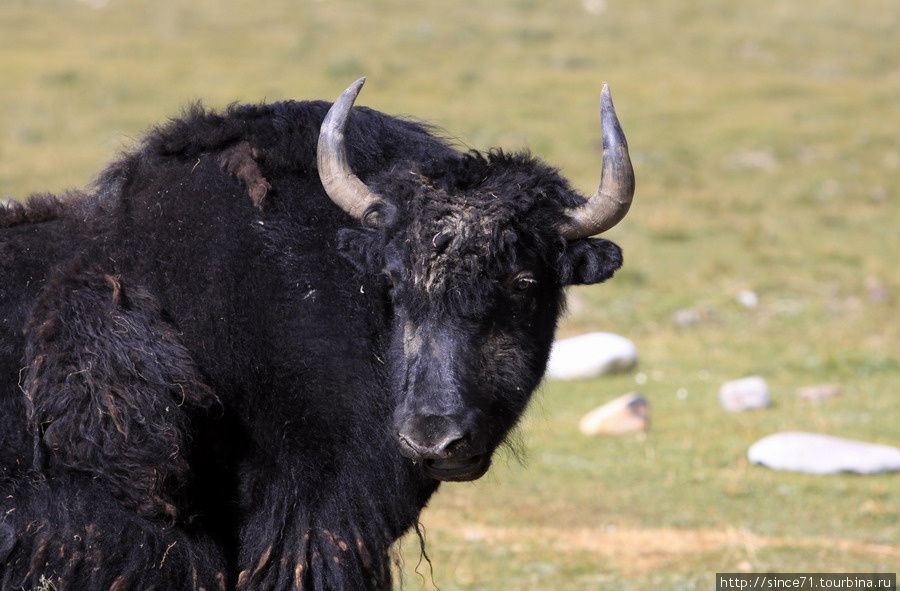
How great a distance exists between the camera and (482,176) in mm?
4629

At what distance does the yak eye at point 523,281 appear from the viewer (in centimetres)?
454

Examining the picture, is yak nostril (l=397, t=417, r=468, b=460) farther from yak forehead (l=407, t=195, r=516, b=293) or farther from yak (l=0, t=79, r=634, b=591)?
yak forehead (l=407, t=195, r=516, b=293)

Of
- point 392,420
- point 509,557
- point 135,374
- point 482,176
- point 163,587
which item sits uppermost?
point 482,176

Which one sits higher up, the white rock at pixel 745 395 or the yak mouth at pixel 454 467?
the yak mouth at pixel 454 467

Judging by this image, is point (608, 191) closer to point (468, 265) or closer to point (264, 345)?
point (468, 265)

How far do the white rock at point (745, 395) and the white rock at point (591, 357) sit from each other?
137cm

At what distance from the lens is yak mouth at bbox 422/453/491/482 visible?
4.34 meters

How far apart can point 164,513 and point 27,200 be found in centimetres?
148

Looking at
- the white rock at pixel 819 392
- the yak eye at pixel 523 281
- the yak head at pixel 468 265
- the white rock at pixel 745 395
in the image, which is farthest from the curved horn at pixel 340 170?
the white rock at pixel 819 392

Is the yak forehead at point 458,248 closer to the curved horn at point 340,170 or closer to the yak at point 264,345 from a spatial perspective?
the yak at point 264,345

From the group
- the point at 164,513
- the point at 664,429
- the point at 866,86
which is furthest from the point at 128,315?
the point at 866,86

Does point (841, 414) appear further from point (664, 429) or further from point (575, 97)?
point (575, 97)

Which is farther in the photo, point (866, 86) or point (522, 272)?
point (866, 86)

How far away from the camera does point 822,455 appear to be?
9.81m
